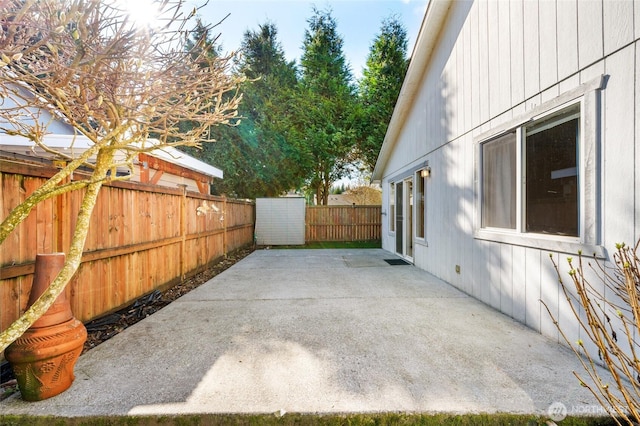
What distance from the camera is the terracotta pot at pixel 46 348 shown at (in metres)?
1.76

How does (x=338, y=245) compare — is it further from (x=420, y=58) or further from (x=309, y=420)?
(x=309, y=420)

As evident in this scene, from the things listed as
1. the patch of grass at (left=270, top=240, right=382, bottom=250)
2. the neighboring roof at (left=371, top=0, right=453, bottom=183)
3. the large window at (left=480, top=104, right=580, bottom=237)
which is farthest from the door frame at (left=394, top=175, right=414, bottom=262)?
the large window at (left=480, top=104, right=580, bottom=237)

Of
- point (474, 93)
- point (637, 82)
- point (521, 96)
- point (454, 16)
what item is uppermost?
point (454, 16)

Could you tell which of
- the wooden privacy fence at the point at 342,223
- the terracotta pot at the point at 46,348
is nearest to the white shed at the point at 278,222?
the wooden privacy fence at the point at 342,223

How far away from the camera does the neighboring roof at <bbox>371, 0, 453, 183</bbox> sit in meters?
4.86

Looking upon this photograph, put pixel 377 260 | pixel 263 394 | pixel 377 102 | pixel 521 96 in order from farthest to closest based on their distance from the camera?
pixel 377 102
pixel 377 260
pixel 521 96
pixel 263 394

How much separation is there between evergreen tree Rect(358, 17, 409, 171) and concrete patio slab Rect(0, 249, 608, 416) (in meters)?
11.5

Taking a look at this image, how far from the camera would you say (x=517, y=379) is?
80.7 inches

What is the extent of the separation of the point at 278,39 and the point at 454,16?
554 inches

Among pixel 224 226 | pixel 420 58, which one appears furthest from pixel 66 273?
pixel 420 58

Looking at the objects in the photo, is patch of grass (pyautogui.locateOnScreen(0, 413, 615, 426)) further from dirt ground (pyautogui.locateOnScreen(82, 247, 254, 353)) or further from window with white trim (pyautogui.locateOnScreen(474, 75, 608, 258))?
window with white trim (pyautogui.locateOnScreen(474, 75, 608, 258))

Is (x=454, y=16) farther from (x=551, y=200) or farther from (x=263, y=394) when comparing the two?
(x=263, y=394)

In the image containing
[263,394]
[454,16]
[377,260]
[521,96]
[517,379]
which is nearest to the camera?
[263,394]

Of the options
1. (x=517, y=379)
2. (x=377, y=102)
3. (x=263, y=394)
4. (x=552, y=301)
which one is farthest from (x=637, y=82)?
(x=377, y=102)
